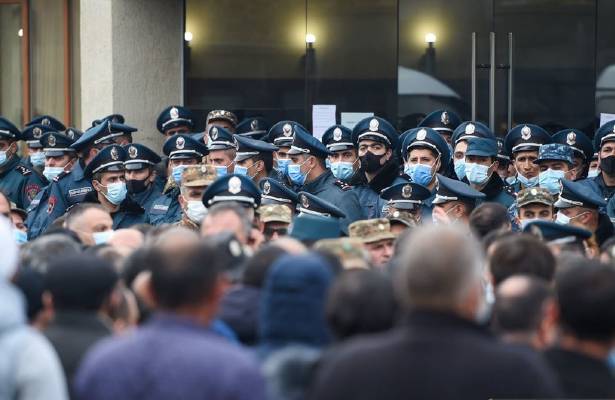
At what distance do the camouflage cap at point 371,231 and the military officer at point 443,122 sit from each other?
4.81 m

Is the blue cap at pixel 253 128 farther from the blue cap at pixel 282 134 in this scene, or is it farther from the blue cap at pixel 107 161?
the blue cap at pixel 107 161

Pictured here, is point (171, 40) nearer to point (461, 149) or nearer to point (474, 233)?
point (461, 149)

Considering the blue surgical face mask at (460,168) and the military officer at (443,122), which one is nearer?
the blue surgical face mask at (460,168)

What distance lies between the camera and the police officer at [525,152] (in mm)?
12275

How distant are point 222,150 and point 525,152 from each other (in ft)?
8.33

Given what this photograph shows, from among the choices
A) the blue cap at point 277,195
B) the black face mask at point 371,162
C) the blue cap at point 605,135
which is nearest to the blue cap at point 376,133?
the black face mask at point 371,162

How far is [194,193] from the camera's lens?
10695mm

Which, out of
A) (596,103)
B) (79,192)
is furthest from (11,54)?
(596,103)

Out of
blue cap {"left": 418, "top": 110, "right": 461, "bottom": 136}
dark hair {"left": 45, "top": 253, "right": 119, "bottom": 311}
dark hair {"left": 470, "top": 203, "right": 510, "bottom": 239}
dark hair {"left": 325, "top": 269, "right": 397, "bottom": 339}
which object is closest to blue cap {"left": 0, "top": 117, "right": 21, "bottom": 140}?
blue cap {"left": 418, "top": 110, "right": 461, "bottom": 136}

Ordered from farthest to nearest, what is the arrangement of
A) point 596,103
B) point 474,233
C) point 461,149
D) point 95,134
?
point 596,103 → point 95,134 → point 461,149 → point 474,233

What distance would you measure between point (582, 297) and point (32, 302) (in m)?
2.10

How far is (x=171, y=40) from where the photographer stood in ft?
53.0

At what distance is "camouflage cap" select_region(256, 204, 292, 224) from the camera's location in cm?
954

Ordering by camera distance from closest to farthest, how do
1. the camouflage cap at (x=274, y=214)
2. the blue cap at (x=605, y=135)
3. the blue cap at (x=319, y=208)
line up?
1. the camouflage cap at (x=274, y=214)
2. the blue cap at (x=319, y=208)
3. the blue cap at (x=605, y=135)
